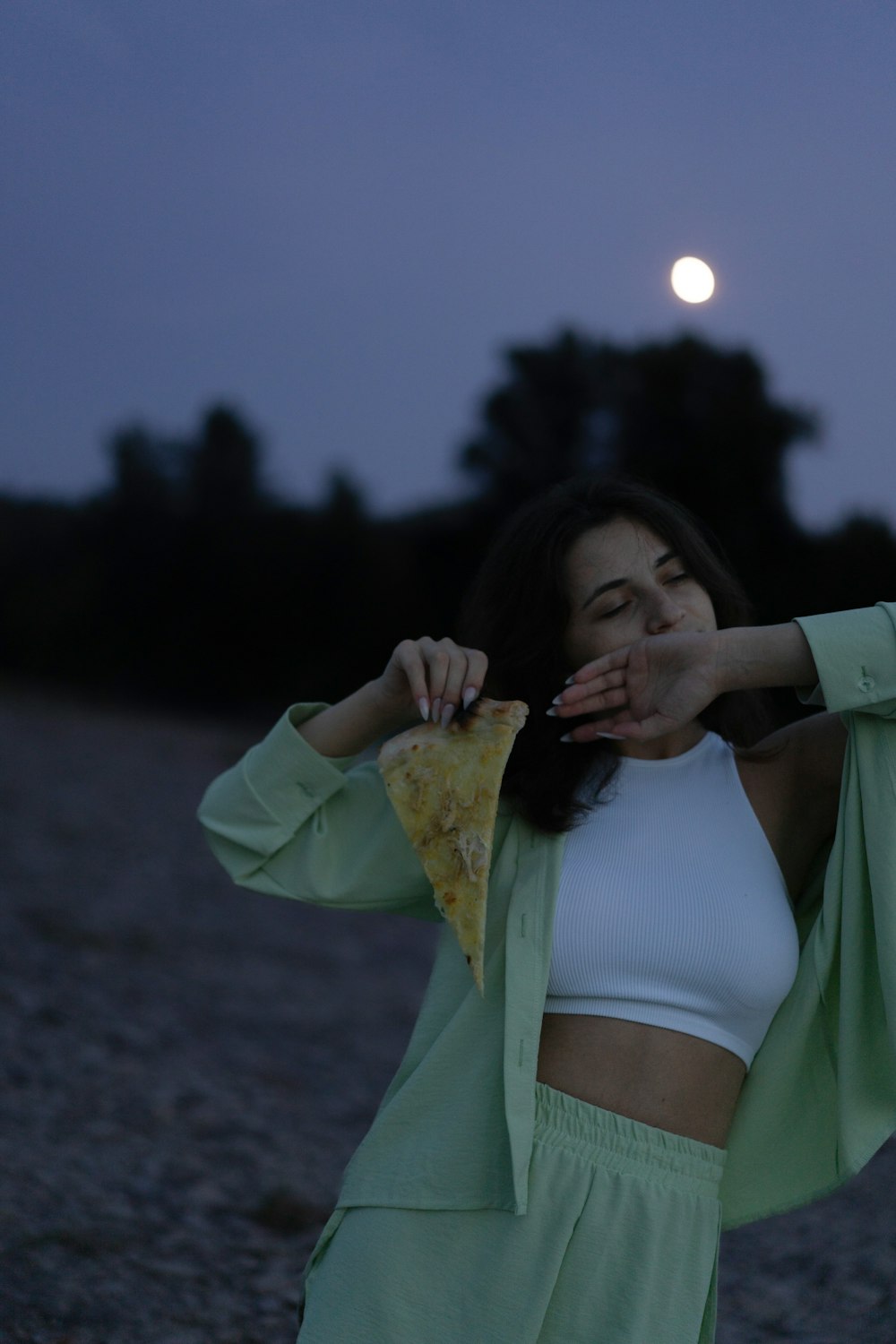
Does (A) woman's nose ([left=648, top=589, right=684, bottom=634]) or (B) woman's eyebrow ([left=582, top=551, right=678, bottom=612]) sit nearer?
(A) woman's nose ([left=648, top=589, right=684, bottom=634])

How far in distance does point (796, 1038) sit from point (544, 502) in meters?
1.24

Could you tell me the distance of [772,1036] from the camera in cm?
240

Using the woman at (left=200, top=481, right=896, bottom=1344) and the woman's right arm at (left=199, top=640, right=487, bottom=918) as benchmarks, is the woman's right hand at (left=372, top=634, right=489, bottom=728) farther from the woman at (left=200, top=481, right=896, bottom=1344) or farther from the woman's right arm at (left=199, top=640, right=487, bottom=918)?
the woman's right arm at (left=199, top=640, right=487, bottom=918)

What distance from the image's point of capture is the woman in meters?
2.16

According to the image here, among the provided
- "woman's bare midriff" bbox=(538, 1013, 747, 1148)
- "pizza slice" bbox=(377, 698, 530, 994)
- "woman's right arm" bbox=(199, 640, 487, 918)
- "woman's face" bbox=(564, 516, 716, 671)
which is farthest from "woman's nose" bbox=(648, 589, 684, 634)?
"woman's bare midriff" bbox=(538, 1013, 747, 1148)

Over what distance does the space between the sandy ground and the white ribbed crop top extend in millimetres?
2551

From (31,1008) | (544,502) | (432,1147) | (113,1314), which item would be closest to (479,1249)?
(432,1147)

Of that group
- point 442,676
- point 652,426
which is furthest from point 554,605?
point 652,426

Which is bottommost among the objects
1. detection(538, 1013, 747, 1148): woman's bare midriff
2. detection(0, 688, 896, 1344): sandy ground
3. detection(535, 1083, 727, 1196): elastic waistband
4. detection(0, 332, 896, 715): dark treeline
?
detection(0, 688, 896, 1344): sandy ground

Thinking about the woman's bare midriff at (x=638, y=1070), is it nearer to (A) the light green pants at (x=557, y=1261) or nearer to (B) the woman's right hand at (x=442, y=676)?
(A) the light green pants at (x=557, y=1261)

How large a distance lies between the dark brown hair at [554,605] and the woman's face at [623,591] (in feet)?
0.10

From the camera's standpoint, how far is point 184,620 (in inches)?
1015

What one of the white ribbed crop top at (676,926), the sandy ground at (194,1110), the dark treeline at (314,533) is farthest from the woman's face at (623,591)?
the dark treeline at (314,533)

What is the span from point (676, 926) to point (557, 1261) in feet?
1.97
